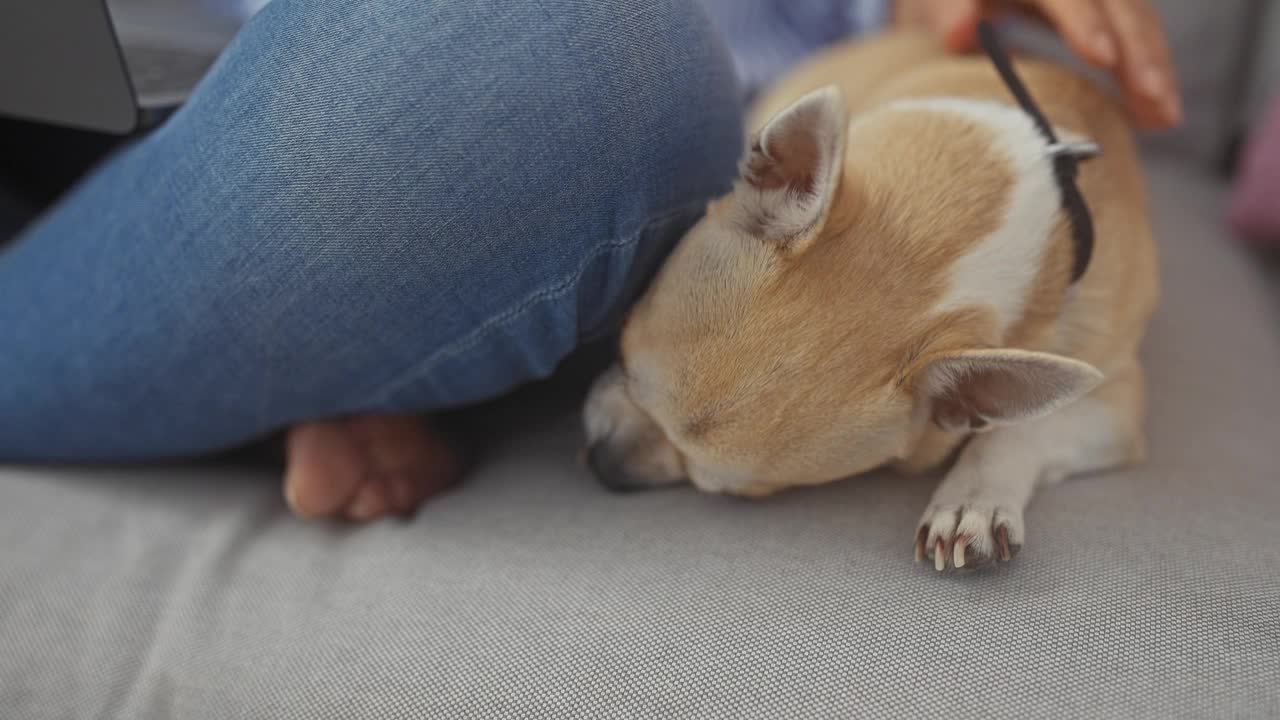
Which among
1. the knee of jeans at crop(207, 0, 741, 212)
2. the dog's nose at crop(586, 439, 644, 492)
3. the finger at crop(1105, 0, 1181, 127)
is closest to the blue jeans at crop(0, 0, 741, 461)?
the knee of jeans at crop(207, 0, 741, 212)

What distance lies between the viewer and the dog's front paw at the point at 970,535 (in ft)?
4.13

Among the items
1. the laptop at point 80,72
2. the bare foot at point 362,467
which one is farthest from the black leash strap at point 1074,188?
the laptop at point 80,72

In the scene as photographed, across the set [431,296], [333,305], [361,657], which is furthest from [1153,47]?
[361,657]

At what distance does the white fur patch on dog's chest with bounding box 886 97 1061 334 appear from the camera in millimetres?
1350

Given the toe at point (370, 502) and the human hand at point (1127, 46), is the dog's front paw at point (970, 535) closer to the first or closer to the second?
the toe at point (370, 502)

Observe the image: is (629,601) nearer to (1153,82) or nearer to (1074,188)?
(1074,188)

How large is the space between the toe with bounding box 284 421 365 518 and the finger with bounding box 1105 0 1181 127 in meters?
1.70

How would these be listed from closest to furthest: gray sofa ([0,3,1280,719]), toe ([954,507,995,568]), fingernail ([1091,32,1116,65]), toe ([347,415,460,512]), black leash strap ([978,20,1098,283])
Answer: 1. gray sofa ([0,3,1280,719])
2. toe ([954,507,995,568])
3. black leash strap ([978,20,1098,283])
4. toe ([347,415,460,512])
5. fingernail ([1091,32,1116,65])

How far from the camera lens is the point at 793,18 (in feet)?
8.96

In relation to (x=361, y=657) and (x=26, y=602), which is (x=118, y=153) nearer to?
(x=26, y=602)

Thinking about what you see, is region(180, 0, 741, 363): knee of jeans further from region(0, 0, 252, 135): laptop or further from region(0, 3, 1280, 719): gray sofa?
region(0, 3, 1280, 719): gray sofa

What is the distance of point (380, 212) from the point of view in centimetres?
118

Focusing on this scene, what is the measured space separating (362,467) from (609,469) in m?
0.43

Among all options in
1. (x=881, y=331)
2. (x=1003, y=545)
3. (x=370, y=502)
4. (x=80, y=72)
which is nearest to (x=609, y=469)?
(x=370, y=502)
